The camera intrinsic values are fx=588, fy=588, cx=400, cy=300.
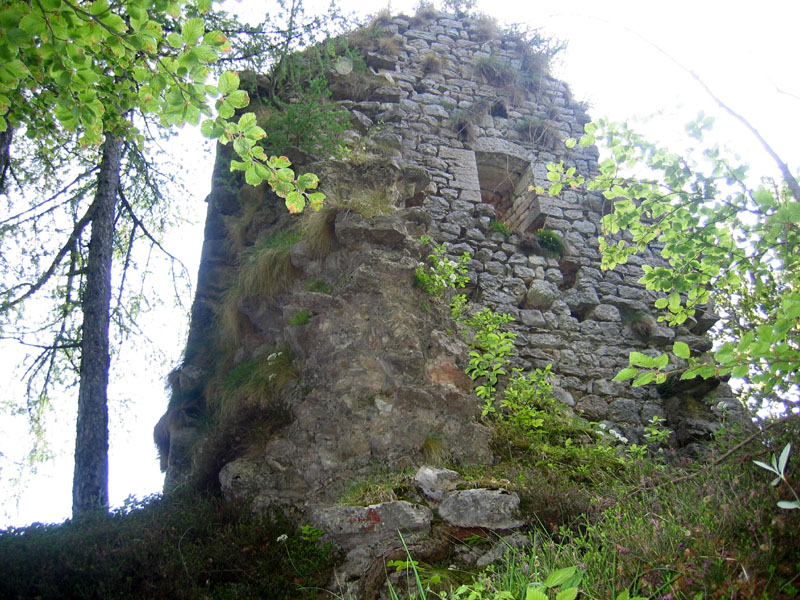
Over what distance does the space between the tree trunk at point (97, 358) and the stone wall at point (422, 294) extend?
0.59 m

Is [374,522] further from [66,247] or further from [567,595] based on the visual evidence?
[66,247]

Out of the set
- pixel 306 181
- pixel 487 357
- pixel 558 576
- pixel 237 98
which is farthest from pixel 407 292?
pixel 558 576

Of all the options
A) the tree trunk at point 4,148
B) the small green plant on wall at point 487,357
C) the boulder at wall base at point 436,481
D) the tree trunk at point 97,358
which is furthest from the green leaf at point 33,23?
the tree trunk at point 4,148

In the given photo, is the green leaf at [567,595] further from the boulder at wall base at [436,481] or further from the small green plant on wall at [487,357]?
the small green plant on wall at [487,357]

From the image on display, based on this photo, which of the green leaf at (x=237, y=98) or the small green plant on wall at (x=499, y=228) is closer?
the green leaf at (x=237, y=98)

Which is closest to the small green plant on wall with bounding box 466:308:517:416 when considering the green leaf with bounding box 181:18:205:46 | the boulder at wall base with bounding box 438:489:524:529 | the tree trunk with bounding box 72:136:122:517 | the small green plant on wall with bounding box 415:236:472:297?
the small green plant on wall with bounding box 415:236:472:297

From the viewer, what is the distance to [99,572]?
3049 millimetres

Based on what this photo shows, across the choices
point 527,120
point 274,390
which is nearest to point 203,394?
point 274,390

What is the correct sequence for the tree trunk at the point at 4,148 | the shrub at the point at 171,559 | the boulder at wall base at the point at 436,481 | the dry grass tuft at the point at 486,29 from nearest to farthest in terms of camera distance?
1. the shrub at the point at 171,559
2. the boulder at wall base at the point at 436,481
3. the tree trunk at the point at 4,148
4. the dry grass tuft at the point at 486,29

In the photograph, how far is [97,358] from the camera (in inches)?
208

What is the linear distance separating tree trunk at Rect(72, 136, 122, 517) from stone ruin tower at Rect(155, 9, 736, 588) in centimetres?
59

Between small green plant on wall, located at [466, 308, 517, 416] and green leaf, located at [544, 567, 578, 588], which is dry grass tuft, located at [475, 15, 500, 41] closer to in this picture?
small green plant on wall, located at [466, 308, 517, 416]

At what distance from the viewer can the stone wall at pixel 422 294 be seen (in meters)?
4.11

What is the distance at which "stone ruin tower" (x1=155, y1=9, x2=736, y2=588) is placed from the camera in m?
4.14
